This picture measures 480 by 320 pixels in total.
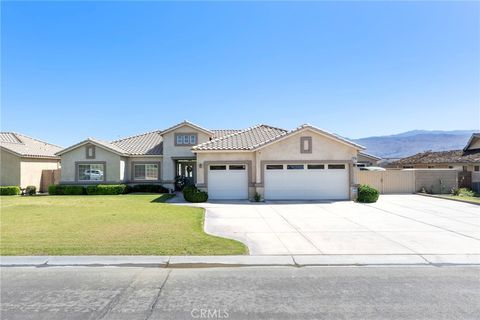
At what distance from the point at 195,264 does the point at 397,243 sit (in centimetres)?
580

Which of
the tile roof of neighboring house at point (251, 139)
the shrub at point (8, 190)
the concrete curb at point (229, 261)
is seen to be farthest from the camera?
the shrub at point (8, 190)

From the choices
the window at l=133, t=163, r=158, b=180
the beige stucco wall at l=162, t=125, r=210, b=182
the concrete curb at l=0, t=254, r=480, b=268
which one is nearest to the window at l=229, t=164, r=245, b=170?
the beige stucco wall at l=162, t=125, r=210, b=182

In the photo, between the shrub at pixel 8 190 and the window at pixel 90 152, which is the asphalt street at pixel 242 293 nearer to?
the window at pixel 90 152

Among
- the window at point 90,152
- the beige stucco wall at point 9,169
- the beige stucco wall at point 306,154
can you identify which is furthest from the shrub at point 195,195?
the beige stucco wall at point 9,169

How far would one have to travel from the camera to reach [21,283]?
5.55 meters

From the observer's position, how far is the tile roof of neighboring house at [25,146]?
23.7m

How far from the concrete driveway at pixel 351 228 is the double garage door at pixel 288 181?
286cm

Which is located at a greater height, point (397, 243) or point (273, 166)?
point (273, 166)

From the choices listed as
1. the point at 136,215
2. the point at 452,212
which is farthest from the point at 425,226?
the point at 136,215

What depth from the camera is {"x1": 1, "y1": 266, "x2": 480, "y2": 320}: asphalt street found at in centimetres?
439

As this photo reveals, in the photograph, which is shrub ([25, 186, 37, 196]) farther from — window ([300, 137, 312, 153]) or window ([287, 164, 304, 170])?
window ([300, 137, 312, 153])

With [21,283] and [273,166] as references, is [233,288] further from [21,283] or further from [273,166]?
[273,166]

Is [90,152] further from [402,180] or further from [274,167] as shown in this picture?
[402,180]

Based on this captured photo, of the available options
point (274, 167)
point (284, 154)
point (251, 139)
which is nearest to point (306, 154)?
point (284, 154)
